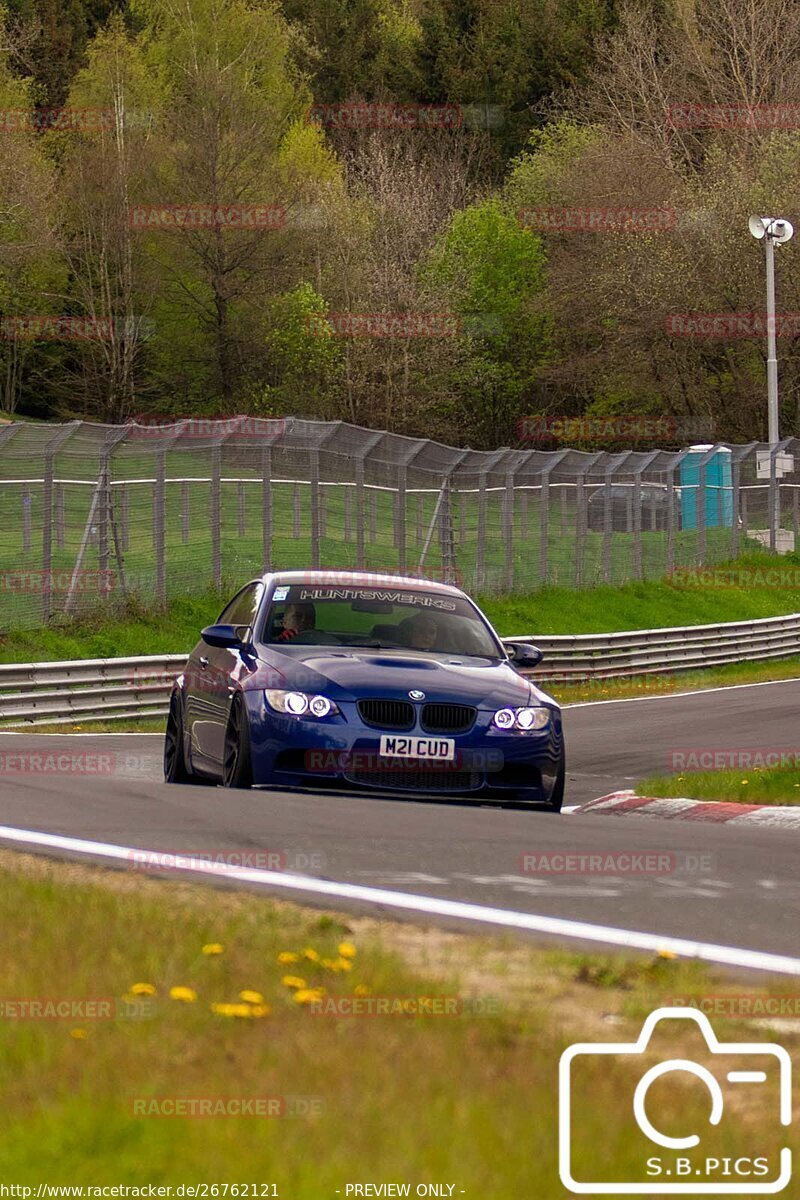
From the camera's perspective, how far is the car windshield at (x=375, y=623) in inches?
469

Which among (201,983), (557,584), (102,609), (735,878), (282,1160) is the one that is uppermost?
(282,1160)

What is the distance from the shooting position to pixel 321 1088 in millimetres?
4406

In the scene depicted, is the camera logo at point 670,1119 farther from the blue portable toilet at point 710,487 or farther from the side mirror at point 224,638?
the blue portable toilet at point 710,487

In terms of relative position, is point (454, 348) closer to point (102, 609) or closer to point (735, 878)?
point (102, 609)

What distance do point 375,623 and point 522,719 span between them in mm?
1663

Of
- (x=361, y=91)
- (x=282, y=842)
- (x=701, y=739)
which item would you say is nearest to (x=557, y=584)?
(x=701, y=739)

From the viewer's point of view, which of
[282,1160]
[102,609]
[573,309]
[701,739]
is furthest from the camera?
[573,309]

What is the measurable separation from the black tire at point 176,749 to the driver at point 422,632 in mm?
1637

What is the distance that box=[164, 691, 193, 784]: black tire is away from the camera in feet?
41.5

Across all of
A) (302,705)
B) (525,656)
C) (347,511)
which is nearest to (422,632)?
(525,656)

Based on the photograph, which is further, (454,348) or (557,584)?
(454,348)

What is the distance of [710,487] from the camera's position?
42000 mm

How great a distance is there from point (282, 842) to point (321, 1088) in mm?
3873

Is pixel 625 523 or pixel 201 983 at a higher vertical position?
pixel 201 983
